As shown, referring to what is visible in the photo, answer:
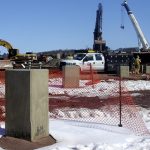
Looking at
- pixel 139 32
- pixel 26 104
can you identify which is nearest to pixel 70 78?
pixel 26 104

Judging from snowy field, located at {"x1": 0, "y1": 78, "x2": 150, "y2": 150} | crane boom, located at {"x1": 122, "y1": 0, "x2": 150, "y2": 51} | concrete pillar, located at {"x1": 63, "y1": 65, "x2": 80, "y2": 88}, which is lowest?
snowy field, located at {"x1": 0, "y1": 78, "x2": 150, "y2": 150}

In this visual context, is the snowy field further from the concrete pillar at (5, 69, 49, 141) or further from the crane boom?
the crane boom

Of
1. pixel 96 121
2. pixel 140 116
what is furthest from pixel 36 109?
pixel 140 116

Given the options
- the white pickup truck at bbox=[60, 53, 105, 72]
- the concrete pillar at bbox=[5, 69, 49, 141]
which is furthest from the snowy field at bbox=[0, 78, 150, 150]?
the white pickup truck at bbox=[60, 53, 105, 72]

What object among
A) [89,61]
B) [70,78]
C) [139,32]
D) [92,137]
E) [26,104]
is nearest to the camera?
[26,104]

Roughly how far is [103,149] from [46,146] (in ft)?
3.48

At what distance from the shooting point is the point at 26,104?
7.88 m

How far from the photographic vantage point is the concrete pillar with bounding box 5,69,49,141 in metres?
7.87

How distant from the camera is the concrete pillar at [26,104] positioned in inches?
310

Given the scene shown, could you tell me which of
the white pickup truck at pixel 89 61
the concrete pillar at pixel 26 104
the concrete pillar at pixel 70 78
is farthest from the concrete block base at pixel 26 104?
the white pickup truck at pixel 89 61

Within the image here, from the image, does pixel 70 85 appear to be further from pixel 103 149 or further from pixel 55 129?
pixel 103 149

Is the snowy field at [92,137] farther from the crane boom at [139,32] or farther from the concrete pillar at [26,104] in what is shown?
the crane boom at [139,32]

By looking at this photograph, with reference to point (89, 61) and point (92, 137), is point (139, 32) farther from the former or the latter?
point (92, 137)

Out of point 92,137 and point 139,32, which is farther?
point 139,32
